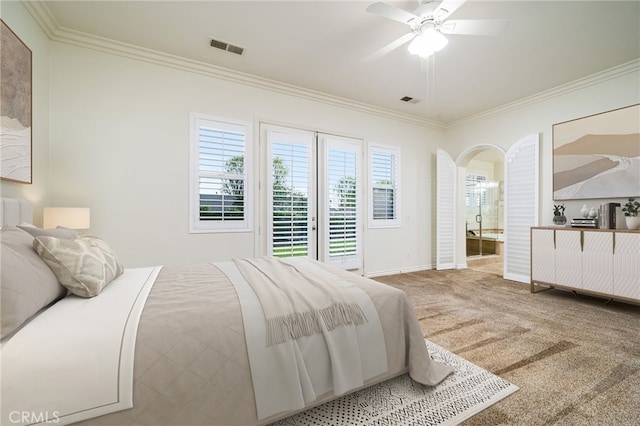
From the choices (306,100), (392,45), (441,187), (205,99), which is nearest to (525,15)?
(392,45)

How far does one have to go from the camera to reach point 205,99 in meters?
3.36

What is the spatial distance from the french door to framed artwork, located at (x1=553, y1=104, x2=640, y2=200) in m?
2.88

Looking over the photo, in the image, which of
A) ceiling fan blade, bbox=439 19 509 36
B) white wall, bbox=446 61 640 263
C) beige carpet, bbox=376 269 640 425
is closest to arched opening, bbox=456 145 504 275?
white wall, bbox=446 61 640 263

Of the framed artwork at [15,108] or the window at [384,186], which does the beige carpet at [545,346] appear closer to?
the window at [384,186]

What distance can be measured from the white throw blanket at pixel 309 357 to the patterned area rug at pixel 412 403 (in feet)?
0.65

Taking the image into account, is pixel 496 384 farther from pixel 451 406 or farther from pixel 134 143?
pixel 134 143

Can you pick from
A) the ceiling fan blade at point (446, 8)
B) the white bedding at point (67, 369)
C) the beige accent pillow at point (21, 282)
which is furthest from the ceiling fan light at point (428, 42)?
the beige accent pillow at point (21, 282)

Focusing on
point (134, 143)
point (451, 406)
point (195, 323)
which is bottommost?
point (451, 406)

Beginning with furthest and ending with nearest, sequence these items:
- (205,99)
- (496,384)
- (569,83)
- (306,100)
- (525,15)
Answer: (306,100), (569,83), (205,99), (525,15), (496,384)

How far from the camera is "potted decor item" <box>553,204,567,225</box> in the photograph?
11.9ft

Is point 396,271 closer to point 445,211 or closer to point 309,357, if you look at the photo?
point 445,211

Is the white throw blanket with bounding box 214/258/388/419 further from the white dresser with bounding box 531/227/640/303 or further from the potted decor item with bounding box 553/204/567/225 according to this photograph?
the potted decor item with bounding box 553/204/567/225

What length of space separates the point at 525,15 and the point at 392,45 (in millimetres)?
1218

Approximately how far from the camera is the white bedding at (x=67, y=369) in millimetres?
862
